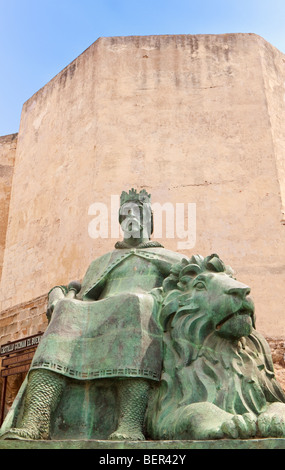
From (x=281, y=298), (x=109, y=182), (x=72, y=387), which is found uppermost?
(x=109, y=182)

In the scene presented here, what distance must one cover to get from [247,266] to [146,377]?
210 inches

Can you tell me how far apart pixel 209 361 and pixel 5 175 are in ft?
29.2

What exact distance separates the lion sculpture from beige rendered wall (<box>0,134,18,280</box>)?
26.2 feet

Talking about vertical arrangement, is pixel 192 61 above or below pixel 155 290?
above

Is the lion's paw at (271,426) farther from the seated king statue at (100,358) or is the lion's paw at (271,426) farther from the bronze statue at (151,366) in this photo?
the seated king statue at (100,358)

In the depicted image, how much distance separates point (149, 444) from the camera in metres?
2.16

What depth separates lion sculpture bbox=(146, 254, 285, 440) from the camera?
239cm

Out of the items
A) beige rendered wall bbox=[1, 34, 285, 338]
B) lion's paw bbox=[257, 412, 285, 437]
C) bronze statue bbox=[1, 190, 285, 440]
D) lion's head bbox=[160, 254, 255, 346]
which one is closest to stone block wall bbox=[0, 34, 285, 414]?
beige rendered wall bbox=[1, 34, 285, 338]

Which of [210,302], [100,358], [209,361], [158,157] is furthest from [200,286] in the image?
[158,157]

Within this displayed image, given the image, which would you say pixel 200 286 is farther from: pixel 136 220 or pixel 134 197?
pixel 134 197

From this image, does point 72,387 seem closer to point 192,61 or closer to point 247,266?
point 247,266

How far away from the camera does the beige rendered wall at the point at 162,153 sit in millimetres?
8023

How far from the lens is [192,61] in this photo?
928cm
